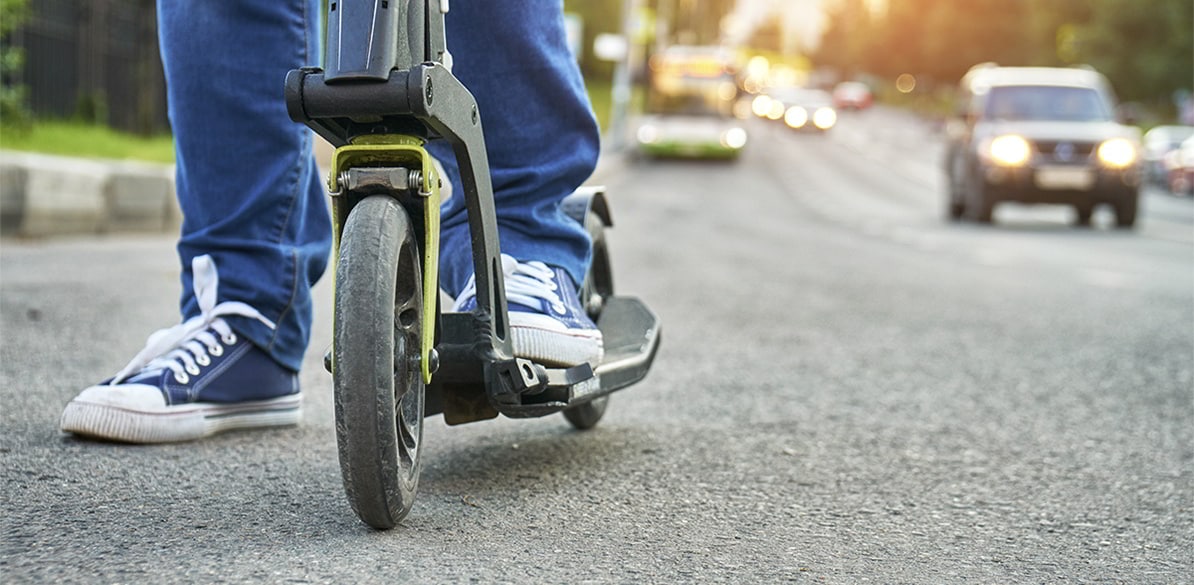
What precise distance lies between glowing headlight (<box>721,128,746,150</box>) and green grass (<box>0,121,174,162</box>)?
2150 cm

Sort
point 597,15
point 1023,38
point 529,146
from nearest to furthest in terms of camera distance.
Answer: point 529,146
point 597,15
point 1023,38

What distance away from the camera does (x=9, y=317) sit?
A: 4.17m

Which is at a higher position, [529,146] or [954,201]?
[529,146]

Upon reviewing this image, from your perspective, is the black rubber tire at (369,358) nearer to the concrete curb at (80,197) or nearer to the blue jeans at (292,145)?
the blue jeans at (292,145)

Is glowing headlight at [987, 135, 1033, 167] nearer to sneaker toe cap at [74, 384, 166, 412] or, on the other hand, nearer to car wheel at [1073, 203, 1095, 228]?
car wheel at [1073, 203, 1095, 228]

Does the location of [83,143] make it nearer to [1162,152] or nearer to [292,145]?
[292,145]

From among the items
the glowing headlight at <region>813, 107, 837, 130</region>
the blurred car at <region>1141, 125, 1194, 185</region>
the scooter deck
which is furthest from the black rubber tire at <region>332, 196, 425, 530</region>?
the glowing headlight at <region>813, 107, 837, 130</region>

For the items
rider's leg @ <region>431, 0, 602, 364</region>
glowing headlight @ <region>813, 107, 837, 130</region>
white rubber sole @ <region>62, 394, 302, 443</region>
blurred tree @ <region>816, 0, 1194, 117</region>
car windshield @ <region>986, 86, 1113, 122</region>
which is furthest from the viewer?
blurred tree @ <region>816, 0, 1194, 117</region>

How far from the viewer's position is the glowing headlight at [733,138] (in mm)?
33094

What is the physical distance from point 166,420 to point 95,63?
38.1ft

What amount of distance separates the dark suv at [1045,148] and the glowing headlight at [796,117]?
40.7 meters

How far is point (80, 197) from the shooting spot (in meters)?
7.67

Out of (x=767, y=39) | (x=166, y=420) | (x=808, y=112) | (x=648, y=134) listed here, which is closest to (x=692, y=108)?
(x=648, y=134)

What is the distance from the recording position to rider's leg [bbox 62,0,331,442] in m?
2.61
